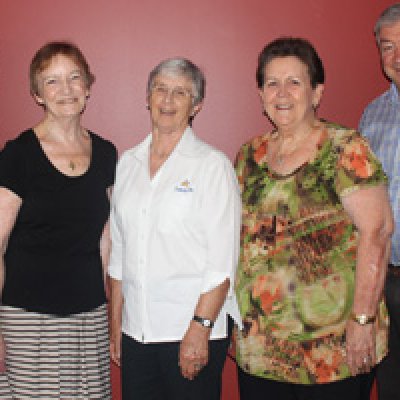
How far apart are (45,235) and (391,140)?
147cm

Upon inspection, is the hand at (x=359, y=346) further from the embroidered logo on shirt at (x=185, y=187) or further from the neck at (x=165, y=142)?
the neck at (x=165, y=142)

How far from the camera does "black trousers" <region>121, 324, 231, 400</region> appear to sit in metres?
2.03

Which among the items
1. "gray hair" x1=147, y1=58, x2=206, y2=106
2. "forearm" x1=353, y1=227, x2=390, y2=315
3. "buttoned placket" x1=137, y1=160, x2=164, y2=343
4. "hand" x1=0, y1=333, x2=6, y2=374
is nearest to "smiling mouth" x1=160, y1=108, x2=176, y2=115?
"gray hair" x1=147, y1=58, x2=206, y2=106

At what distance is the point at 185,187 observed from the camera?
6.68ft

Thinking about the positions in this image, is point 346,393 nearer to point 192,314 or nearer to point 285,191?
point 192,314

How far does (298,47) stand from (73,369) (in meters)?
1.51

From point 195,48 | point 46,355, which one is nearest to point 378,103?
point 195,48

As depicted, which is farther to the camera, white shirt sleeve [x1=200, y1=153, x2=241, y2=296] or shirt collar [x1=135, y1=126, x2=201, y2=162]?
shirt collar [x1=135, y1=126, x2=201, y2=162]

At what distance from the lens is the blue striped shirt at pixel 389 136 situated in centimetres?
230

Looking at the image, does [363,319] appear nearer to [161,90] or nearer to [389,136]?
[389,136]

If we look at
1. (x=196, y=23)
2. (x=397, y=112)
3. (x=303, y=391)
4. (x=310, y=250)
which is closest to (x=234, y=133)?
(x=196, y=23)

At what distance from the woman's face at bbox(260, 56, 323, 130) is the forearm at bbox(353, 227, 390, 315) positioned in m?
0.49

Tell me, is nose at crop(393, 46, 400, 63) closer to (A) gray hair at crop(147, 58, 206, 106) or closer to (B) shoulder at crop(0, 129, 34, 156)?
(A) gray hair at crop(147, 58, 206, 106)

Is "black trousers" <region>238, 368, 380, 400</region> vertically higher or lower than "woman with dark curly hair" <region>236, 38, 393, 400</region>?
lower
